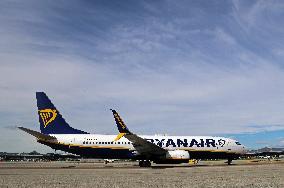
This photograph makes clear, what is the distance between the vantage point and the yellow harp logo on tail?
4178 cm

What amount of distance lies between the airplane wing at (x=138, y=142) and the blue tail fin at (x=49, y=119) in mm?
6437

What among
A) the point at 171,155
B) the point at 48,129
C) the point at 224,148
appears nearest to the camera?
the point at 171,155

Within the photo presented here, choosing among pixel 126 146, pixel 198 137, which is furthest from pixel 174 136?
pixel 126 146

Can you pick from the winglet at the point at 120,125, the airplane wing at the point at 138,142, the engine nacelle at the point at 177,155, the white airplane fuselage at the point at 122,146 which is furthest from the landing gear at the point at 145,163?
the winglet at the point at 120,125

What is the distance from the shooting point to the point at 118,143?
41.1m

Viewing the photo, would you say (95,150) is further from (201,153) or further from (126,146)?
(201,153)

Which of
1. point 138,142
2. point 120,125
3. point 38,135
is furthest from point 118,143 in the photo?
point 38,135

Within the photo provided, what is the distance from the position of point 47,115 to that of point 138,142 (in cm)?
1109

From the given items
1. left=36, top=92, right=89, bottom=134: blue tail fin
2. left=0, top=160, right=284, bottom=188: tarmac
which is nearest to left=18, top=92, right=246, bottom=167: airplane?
left=36, top=92, right=89, bottom=134: blue tail fin

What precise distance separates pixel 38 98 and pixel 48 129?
3.75m

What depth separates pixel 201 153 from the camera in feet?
141

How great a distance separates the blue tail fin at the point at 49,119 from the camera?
41781 millimetres

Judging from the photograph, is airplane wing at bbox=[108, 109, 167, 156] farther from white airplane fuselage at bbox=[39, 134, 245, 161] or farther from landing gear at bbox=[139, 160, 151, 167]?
landing gear at bbox=[139, 160, 151, 167]

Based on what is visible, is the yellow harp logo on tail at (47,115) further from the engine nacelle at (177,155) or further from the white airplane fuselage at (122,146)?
the engine nacelle at (177,155)
